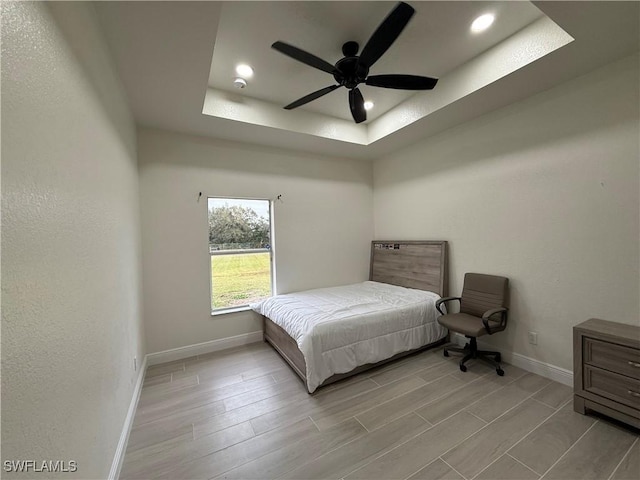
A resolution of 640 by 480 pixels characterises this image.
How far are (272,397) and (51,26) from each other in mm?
2757

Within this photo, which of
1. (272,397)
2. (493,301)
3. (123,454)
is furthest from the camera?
(493,301)

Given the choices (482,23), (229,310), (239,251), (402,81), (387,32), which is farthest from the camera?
(239,251)

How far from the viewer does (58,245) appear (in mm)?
1027

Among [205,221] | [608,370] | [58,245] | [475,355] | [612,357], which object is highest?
[205,221]

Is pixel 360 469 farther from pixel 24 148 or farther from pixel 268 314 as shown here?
pixel 24 148

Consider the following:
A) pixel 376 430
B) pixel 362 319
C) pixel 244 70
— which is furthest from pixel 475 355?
pixel 244 70

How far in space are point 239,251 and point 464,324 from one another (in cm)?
292

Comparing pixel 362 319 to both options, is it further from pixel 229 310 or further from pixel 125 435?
pixel 125 435

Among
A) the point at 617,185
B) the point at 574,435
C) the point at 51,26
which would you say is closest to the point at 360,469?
the point at 574,435

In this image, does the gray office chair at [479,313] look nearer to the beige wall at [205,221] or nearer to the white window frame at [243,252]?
the beige wall at [205,221]

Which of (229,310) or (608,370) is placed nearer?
(608,370)

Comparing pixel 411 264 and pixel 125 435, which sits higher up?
pixel 411 264

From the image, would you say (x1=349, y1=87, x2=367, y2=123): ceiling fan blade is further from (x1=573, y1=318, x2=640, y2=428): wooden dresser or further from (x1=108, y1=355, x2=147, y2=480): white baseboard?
(x1=108, y1=355, x2=147, y2=480): white baseboard

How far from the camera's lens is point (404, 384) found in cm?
257
